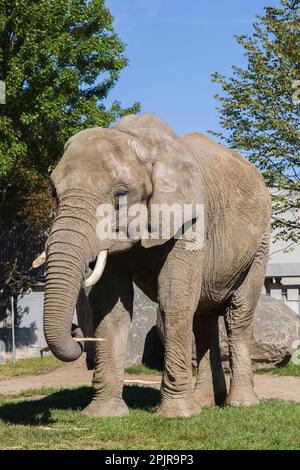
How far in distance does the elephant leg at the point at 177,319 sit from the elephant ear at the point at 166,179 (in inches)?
11.4

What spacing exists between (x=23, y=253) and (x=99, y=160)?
58.0ft

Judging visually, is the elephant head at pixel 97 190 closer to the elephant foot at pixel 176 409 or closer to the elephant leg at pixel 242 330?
the elephant foot at pixel 176 409

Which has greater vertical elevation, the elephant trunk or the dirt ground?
the elephant trunk

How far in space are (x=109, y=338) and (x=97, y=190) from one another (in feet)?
5.53

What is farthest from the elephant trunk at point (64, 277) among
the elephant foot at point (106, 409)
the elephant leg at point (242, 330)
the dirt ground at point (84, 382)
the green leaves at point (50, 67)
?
the green leaves at point (50, 67)

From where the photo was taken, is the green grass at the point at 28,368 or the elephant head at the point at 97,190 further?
the green grass at the point at 28,368

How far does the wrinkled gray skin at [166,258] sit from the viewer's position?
6.96m

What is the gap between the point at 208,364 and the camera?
946 cm

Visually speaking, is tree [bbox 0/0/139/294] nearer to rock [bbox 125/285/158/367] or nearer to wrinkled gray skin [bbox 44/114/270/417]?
rock [bbox 125/285/158/367]

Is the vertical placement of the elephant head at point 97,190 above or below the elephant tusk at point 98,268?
above

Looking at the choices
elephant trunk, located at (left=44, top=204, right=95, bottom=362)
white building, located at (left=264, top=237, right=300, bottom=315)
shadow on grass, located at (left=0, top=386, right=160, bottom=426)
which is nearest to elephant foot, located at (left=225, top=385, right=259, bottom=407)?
shadow on grass, located at (left=0, top=386, right=160, bottom=426)

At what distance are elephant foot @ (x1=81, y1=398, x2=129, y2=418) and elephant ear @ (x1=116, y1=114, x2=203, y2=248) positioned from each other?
167cm

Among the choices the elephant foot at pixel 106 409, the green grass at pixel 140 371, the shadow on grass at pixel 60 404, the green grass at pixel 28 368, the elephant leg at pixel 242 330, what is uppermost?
the elephant leg at pixel 242 330

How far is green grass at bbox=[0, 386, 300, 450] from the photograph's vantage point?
657 cm
